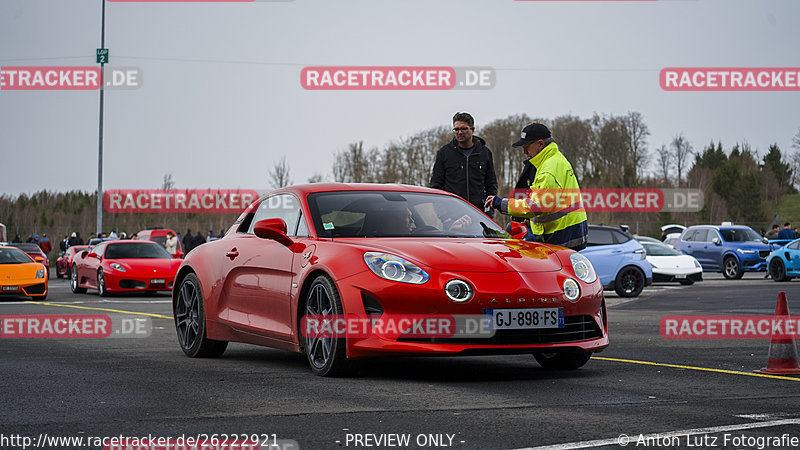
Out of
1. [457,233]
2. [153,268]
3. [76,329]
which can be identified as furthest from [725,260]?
[457,233]

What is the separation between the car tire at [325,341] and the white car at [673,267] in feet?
70.9

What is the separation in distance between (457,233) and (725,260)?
27.6m

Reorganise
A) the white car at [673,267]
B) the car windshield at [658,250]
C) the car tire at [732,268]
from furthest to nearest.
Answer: the car tire at [732,268] → the car windshield at [658,250] → the white car at [673,267]

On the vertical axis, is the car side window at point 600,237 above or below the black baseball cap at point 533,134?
below

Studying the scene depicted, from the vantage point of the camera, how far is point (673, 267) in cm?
2881

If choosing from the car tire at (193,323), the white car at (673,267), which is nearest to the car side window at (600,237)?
the white car at (673,267)

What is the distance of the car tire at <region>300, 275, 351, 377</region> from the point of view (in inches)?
Result: 303

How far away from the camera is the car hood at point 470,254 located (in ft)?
25.1

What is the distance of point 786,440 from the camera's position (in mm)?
5133

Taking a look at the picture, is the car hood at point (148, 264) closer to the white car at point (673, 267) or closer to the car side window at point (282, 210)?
the white car at point (673, 267)

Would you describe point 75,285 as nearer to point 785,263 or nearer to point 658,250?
point 658,250

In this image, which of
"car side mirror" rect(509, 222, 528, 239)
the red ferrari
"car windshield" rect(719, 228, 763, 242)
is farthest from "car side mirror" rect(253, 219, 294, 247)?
"car windshield" rect(719, 228, 763, 242)

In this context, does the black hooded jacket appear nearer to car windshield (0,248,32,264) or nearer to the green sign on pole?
car windshield (0,248,32,264)

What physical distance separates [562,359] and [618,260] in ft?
51.3
